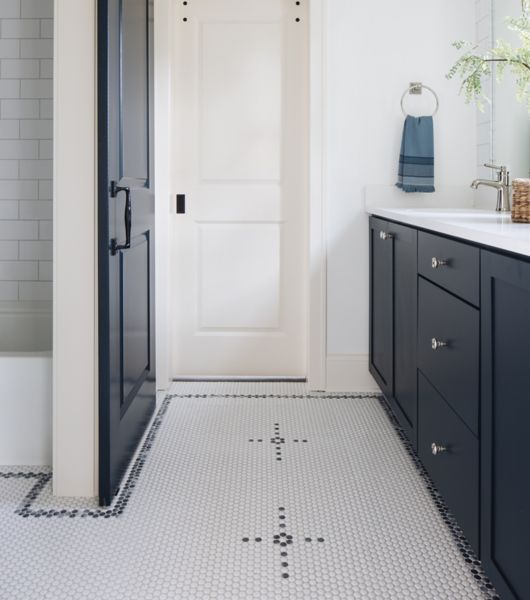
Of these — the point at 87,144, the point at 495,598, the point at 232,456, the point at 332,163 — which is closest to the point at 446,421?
the point at 495,598

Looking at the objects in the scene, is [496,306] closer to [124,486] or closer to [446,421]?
[446,421]

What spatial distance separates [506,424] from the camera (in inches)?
59.7

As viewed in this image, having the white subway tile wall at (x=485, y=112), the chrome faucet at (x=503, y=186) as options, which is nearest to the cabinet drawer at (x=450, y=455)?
the chrome faucet at (x=503, y=186)

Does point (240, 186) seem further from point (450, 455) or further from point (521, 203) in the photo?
point (450, 455)

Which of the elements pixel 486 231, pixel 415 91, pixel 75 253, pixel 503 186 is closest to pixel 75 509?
pixel 75 253

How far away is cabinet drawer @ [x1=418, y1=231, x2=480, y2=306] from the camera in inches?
68.3

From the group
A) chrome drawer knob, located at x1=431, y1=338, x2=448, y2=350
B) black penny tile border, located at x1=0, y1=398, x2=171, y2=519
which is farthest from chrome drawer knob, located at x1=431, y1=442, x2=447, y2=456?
black penny tile border, located at x1=0, y1=398, x2=171, y2=519

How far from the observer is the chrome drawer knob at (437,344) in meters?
2.04

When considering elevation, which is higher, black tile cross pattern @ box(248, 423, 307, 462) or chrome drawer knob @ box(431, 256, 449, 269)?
chrome drawer knob @ box(431, 256, 449, 269)

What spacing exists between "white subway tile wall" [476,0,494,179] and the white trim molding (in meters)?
1.86

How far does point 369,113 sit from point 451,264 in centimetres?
173

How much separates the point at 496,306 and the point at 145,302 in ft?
5.49

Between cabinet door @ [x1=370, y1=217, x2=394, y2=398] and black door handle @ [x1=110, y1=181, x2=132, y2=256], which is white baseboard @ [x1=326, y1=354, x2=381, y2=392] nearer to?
cabinet door @ [x1=370, y1=217, x2=394, y2=398]

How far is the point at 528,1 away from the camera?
257 cm
